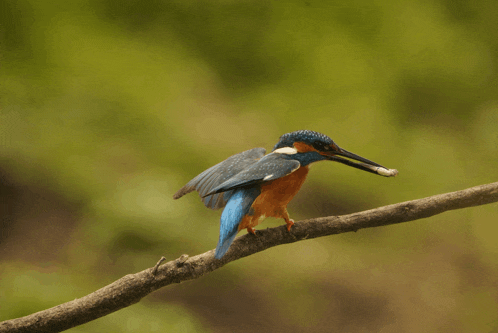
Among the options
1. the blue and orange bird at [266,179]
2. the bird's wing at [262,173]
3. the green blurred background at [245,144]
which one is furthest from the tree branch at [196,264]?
the green blurred background at [245,144]

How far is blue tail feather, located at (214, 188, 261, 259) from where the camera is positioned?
0.91 metres

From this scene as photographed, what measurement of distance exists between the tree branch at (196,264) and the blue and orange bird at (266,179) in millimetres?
53

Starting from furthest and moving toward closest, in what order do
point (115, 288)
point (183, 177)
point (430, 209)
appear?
point (183, 177), point (430, 209), point (115, 288)

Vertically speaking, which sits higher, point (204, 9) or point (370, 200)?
point (204, 9)

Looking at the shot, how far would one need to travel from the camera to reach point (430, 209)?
1.04 meters

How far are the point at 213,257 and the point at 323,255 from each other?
0.75 metres

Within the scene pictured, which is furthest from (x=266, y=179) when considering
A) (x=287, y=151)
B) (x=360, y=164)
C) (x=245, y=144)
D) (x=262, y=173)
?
(x=245, y=144)

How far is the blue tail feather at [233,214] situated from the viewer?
0.91 m

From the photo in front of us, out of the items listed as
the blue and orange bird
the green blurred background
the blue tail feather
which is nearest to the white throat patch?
the blue and orange bird

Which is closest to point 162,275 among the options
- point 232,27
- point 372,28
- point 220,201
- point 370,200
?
point 220,201

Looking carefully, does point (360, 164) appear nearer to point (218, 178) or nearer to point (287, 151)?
point (287, 151)

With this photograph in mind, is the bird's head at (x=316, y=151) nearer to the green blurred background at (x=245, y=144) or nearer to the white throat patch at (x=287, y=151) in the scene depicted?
the white throat patch at (x=287, y=151)

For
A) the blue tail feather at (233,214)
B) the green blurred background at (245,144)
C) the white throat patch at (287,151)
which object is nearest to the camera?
the blue tail feather at (233,214)

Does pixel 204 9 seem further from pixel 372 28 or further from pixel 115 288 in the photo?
pixel 115 288
